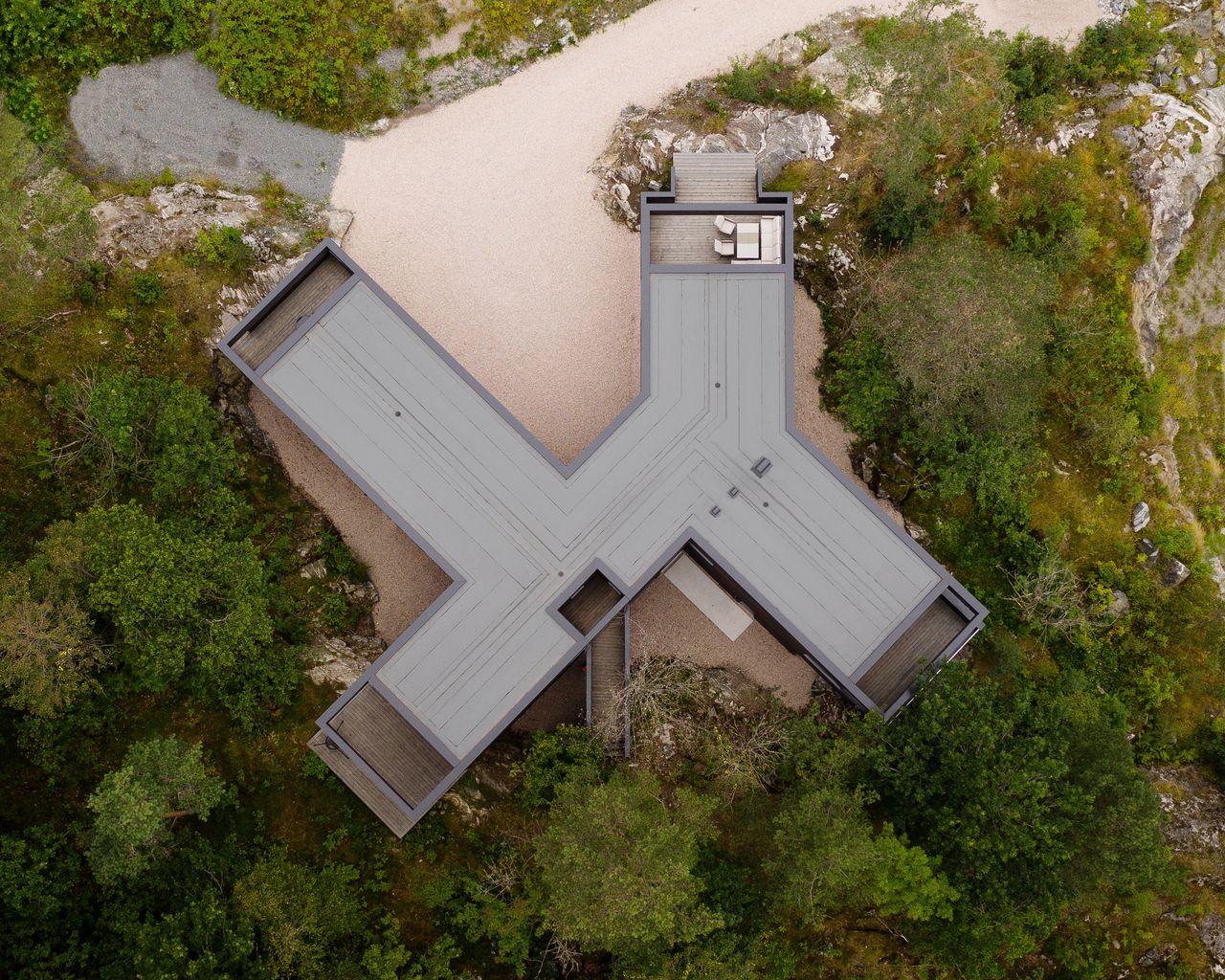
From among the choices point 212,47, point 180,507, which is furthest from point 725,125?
point 180,507

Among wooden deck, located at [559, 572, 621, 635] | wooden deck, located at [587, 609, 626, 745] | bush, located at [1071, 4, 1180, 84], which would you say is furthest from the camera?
bush, located at [1071, 4, 1180, 84]

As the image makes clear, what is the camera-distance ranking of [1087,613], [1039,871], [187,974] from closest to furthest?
[187,974], [1039,871], [1087,613]

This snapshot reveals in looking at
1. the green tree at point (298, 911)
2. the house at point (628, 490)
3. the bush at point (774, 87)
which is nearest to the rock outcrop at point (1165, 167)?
the bush at point (774, 87)

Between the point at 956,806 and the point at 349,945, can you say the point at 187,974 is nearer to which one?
the point at 349,945

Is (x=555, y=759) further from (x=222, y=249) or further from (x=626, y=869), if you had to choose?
(x=222, y=249)

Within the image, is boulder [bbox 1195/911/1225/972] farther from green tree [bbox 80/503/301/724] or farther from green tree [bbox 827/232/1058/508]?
green tree [bbox 80/503/301/724]

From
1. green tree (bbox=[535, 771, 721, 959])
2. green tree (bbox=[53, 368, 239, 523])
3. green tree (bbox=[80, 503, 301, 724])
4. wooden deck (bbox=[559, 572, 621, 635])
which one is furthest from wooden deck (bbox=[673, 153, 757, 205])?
green tree (bbox=[535, 771, 721, 959])

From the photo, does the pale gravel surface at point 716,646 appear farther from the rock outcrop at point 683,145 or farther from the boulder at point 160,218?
the boulder at point 160,218
